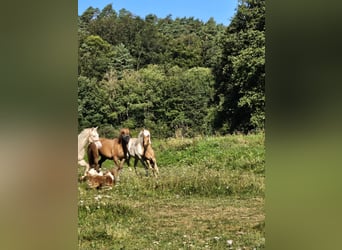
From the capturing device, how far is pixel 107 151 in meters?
2.35

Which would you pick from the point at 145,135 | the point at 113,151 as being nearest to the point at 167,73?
the point at 145,135

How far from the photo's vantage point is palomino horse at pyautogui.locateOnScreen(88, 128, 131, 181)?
231cm

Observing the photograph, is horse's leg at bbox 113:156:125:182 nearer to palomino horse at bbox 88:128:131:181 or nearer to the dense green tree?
palomino horse at bbox 88:128:131:181

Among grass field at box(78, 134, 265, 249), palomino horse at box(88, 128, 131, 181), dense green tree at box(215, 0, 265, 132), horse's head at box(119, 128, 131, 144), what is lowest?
grass field at box(78, 134, 265, 249)

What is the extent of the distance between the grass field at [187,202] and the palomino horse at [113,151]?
0.05 m

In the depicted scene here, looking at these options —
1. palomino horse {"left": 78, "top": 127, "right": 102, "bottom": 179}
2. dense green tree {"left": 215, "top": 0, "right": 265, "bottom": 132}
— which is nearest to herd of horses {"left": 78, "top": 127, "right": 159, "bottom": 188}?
palomino horse {"left": 78, "top": 127, "right": 102, "bottom": 179}

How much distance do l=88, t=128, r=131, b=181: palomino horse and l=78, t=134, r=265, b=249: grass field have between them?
0.05 metres

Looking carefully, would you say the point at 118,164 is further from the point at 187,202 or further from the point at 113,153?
the point at 187,202

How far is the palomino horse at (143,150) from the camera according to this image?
2.29 metres

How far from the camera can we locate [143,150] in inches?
92.2
